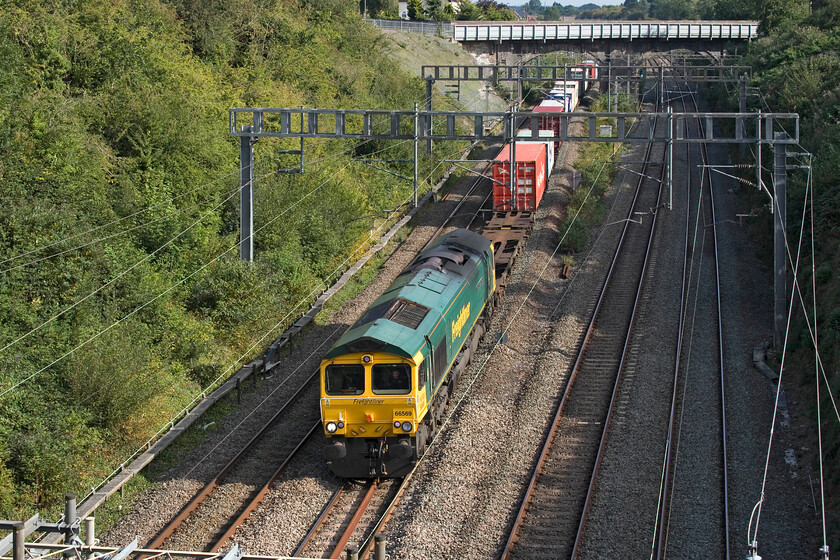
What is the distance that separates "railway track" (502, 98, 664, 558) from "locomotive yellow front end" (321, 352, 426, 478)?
2454mm

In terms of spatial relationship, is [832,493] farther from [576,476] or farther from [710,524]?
[576,476]

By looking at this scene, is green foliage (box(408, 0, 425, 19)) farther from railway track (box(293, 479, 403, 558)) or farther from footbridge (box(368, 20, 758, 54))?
railway track (box(293, 479, 403, 558))

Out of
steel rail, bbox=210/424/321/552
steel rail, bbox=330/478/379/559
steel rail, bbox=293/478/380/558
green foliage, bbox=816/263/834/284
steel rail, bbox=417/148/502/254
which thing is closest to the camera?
steel rail, bbox=330/478/379/559

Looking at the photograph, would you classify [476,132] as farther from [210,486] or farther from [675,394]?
[210,486]

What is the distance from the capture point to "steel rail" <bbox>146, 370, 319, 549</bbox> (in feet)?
45.7

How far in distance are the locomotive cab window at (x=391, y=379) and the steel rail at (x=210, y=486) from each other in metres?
3.37

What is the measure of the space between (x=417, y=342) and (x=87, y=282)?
8477mm

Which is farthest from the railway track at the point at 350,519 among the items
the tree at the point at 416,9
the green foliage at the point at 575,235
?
the tree at the point at 416,9

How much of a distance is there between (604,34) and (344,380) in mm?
55586

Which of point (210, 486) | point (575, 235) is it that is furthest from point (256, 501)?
point (575, 235)

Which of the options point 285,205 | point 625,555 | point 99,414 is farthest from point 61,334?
point 625,555

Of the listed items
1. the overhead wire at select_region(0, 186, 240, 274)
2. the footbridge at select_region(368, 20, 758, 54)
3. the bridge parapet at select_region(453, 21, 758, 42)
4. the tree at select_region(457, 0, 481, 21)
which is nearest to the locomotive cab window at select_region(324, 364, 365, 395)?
the overhead wire at select_region(0, 186, 240, 274)

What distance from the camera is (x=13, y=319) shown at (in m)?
17.9

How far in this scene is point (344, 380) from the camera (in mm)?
15367
